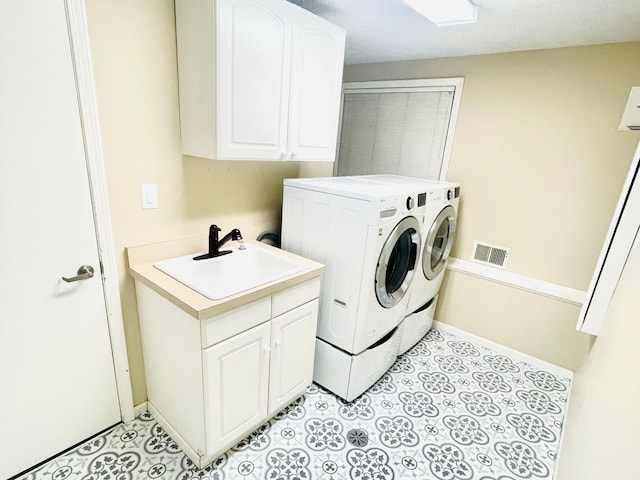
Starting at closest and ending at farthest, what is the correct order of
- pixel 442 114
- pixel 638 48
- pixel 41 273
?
1. pixel 41 273
2. pixel 638 48
3. pixel 442 114

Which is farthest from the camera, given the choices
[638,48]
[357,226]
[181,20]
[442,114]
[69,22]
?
[442,114]

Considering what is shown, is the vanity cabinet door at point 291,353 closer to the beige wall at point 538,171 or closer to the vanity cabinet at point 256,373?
the vanity cabinet at point 256,373

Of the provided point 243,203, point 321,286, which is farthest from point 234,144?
point 321,286

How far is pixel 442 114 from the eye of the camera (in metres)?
2.54

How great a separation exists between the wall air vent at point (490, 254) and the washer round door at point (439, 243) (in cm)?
22

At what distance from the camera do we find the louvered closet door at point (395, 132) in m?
2.58

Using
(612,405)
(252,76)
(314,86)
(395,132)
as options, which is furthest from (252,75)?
(612,405)

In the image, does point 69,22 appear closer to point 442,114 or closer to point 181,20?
point 181,20

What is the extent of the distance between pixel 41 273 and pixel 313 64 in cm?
156

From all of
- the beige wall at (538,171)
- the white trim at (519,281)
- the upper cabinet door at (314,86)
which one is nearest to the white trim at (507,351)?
the beige wall at (538,171)

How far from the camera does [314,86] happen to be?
5.61 feet

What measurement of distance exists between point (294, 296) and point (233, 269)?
1.24ft

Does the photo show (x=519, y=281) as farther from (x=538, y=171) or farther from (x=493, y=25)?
→ (x=493, y=25)

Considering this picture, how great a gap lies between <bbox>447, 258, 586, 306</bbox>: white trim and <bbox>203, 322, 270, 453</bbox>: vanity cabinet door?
5.87 ft
